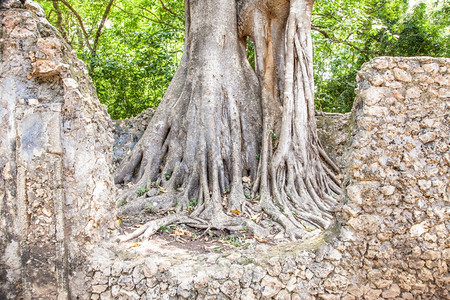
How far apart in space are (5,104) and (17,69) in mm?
286

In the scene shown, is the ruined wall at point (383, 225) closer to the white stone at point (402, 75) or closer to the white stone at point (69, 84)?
the white stone at point (402, 75)

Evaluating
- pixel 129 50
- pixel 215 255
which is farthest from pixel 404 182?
pixel 129 50

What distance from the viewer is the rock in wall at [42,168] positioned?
9.00 feet

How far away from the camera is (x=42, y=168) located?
2740 millimetres

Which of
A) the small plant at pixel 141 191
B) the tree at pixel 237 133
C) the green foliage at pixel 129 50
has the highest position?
the green foliage at pixel 129 50

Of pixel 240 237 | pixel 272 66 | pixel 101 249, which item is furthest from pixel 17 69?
pixel 272 66

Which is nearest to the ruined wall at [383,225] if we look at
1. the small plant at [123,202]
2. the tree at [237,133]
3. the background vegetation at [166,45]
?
the tree at [237,133]

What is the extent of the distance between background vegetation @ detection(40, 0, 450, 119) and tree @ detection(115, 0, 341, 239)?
10.2 ft

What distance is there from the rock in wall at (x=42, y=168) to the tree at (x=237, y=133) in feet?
5.06

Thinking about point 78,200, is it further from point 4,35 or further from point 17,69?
point 4,35

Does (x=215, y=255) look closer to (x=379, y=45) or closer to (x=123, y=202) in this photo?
(x=123, y=202)

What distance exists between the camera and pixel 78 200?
111 inches

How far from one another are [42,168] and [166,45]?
24.6 ft

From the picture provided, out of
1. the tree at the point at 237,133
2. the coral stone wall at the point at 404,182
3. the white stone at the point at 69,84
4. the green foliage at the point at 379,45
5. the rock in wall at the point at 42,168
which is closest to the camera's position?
the coral stone wall at the point at 404,182
